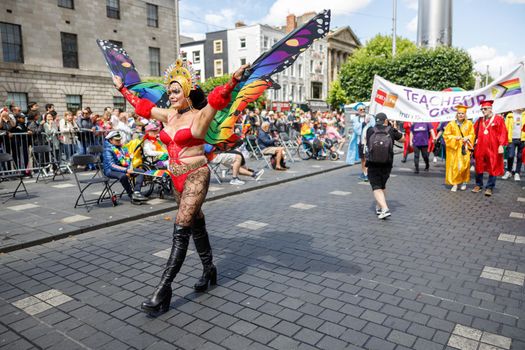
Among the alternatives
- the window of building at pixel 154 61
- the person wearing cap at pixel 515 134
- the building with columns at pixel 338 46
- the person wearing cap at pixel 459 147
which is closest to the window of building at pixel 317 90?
the building with columns at pixel 338 46

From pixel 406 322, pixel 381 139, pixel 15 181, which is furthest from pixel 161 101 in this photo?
pixel 15 181

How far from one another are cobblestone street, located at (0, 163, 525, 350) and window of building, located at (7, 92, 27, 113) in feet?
67.8

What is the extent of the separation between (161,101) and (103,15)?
26815mm

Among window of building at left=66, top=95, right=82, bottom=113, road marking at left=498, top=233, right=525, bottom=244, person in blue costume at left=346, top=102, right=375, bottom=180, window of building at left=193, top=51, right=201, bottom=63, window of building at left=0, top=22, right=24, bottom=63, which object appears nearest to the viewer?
road marking at left=498, top=233, right=525, bottom=244

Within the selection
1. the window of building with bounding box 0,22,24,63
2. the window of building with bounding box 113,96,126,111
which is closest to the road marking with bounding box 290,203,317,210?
the window of building with bounding box 0,22,24,63

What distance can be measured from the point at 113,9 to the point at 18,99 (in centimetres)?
949

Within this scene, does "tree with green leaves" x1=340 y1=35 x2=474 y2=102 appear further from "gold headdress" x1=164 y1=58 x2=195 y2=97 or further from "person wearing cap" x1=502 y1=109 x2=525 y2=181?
"gold headdress" x1=164 y1=58 x2=195 y2=97

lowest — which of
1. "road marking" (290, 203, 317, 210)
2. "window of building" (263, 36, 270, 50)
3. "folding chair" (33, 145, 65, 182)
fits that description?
"road marking" (290, 203, 317, 210)

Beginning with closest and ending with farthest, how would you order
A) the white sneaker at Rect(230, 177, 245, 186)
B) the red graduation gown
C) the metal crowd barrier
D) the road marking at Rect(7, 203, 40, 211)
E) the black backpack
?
the black backpack < the road marking at Rect(7, 203, 40, 211) < the red graduation gown < the white sneaker at Rect(230, 177, 245, 186) < the metal crowd barrier

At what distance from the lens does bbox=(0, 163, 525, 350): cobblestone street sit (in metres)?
3.25

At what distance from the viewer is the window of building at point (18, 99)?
22.9 metres

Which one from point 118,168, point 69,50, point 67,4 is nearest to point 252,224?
point 118,168

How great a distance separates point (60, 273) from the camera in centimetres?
463

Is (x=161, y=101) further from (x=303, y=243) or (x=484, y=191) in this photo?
(x=484, y=191)
